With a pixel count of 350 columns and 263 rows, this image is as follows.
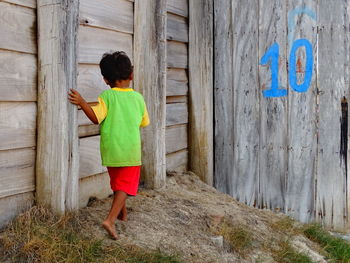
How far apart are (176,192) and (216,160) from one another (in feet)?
3.60

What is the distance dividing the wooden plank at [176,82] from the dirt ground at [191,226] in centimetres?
84

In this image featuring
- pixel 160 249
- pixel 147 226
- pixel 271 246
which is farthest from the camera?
pixel 271 246

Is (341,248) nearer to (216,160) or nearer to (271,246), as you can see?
(271,246)

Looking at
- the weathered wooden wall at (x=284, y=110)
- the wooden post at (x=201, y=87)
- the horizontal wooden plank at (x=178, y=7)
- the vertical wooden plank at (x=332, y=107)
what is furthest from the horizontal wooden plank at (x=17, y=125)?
the vertical wooden plank at (x=332, y=107)

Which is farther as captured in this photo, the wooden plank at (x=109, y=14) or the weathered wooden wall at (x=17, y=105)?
the wooden plank at (x=109, y=14)

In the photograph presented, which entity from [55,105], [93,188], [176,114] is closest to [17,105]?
[55,105]

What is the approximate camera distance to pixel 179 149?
551 centimetres

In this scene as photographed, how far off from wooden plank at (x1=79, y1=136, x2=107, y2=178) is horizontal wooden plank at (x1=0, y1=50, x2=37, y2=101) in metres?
0.67

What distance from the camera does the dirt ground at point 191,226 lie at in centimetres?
368

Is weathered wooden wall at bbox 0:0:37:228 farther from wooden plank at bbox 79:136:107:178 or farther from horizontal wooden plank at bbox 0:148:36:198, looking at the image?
A: wooden plank at bbox 79:136:107:178

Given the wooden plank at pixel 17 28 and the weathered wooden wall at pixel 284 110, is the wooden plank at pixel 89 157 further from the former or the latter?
the weathered wooden wall at pixel 284 110

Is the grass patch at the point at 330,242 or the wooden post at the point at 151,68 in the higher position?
the wooden post at the point at 151,68

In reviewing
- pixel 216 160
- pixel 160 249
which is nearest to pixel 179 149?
pixel 216 160

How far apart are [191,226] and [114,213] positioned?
2.42 feet
